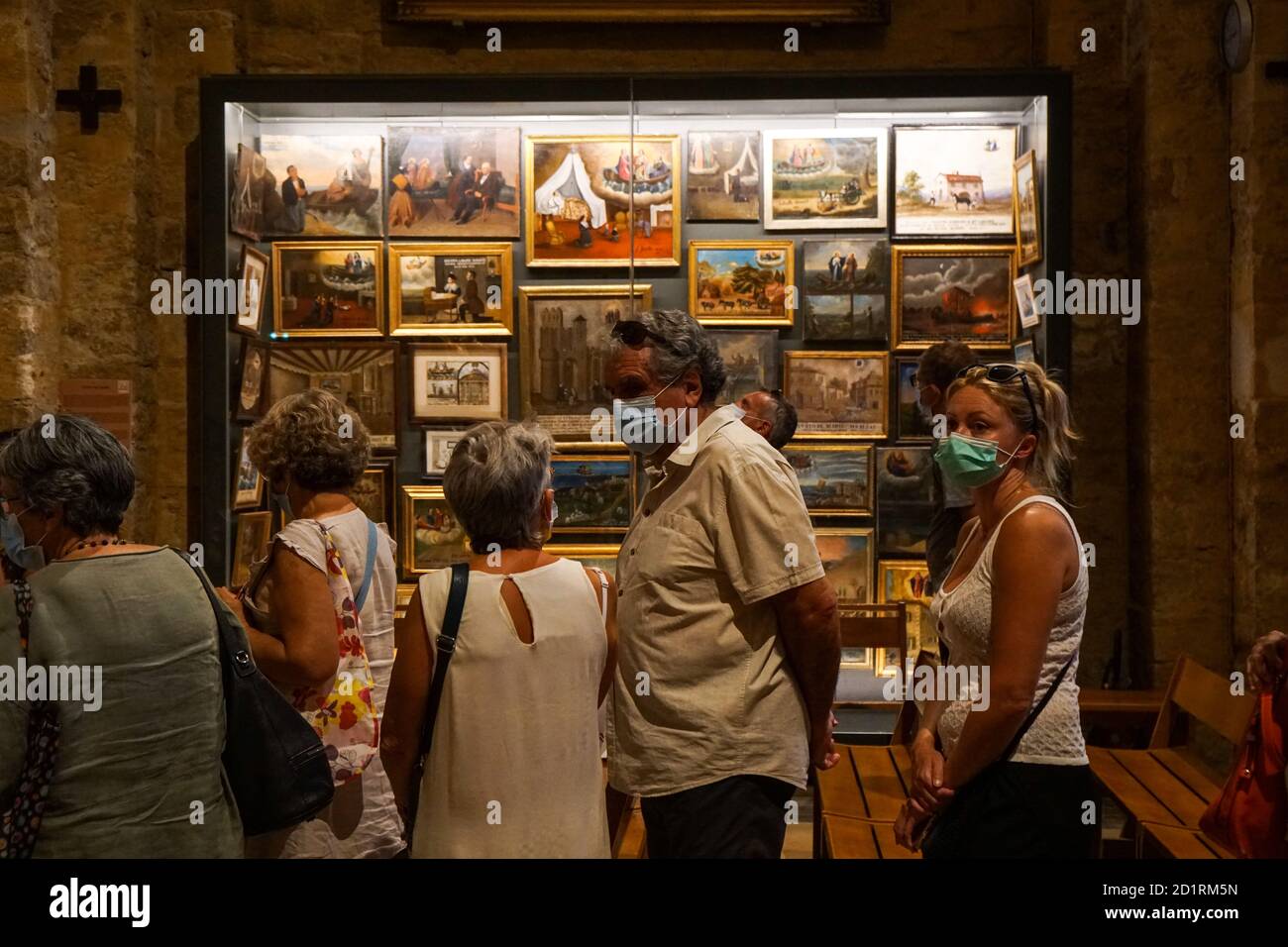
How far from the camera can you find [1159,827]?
4246 mm

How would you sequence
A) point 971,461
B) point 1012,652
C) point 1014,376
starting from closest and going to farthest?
point 1012,652
point 971,461
point 1014,376

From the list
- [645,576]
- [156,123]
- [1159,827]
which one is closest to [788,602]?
[645,576]

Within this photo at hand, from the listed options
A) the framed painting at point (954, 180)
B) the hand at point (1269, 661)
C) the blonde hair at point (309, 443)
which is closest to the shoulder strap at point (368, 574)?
the blonde hair at point (309, 443)

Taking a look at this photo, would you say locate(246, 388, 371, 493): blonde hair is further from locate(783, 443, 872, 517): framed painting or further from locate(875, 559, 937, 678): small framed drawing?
locate(875, 559, 937, 678): small framed drawing

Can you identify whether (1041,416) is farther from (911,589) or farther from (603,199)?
(603,199)

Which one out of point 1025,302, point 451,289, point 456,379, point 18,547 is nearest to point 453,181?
point 451,289

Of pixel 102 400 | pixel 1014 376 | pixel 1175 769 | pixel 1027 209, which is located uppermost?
pixel 1027 209

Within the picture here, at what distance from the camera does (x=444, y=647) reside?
8.75ft

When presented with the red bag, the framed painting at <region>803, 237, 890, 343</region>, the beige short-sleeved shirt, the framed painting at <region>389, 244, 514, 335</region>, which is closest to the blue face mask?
the beige short-sleeved shirt

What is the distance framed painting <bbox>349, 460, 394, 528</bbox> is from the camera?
635 cm

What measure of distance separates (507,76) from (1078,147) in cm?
290

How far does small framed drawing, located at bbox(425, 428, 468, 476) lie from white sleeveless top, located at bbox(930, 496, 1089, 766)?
3.88m

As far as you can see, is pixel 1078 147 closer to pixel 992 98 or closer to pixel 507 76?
pixel 992 98

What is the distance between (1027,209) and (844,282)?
0.92 meters
